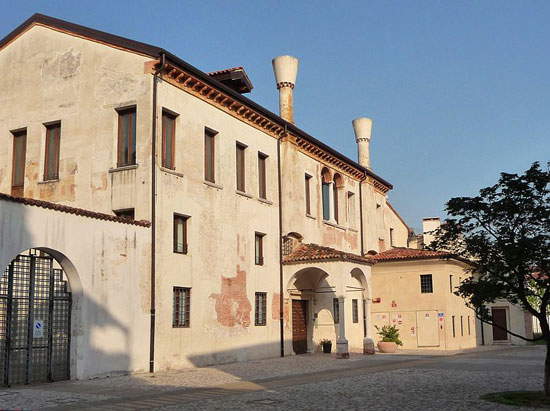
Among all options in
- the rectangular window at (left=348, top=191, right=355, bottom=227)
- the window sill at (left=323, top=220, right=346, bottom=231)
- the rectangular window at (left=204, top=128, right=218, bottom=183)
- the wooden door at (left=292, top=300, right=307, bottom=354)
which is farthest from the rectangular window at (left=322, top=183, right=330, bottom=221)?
the rectangular window at (left=204, top=128, right=218, bottom=183)

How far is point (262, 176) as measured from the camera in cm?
2709

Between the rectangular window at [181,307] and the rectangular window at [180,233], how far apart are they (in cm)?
131

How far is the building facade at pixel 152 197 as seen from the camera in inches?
696

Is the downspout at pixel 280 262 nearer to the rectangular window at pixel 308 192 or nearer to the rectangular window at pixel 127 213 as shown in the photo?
the rectangular window at pixel 308 192

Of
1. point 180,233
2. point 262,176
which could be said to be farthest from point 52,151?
point 262,176

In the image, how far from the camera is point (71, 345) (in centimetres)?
1661

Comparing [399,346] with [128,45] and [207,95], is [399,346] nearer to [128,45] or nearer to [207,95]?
[207,95]

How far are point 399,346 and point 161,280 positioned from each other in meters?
17.4

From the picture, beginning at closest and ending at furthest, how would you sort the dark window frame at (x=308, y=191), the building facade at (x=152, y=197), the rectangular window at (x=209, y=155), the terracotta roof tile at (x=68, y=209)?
the terracotta roof tile at (x=68, y=209), the building facade at (x=152, y=197), the rectangular window at (x=209, y=155), the dark window frame at (x=308, y=191)

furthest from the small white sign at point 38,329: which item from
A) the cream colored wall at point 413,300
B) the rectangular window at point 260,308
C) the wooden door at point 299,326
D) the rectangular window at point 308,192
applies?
the cream colored wall at point 413,300

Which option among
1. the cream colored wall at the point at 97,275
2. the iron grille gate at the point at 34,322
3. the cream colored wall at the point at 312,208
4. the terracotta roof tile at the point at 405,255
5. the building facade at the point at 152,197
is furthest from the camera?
the terracotta roof tile at the point at 405,255

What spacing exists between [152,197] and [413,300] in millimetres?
18850

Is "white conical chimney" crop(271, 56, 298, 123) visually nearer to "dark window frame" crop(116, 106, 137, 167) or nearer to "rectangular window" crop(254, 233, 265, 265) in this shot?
"rectangular window" crop(254, 233, 265, 265)

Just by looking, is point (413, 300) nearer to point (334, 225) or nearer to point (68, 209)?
point (334, 225)
